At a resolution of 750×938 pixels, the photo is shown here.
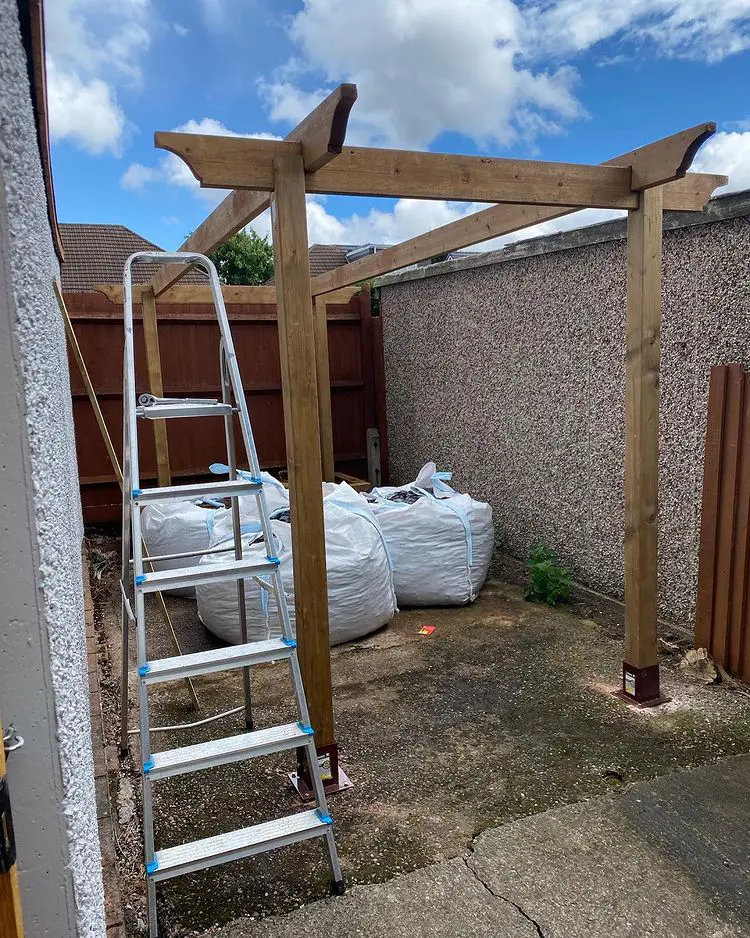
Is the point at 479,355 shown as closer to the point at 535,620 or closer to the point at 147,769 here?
the point at 535,620

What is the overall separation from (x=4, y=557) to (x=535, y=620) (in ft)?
13.2

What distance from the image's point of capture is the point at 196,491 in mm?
2514

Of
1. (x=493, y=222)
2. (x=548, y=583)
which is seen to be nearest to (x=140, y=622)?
(x=493, y=222)

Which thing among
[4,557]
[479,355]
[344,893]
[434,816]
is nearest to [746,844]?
[434,816]

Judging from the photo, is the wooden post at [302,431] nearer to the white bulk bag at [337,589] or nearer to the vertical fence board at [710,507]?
the white bulk bag at [337,589]

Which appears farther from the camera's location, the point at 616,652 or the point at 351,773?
the point at 616,652

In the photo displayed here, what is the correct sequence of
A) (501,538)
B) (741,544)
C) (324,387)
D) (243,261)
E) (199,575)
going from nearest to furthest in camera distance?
(199,575), (741,544), (501,538), (324,387), (243,261)

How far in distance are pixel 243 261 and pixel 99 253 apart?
5.42 meters

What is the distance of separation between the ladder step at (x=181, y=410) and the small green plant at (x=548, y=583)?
2.82 meters

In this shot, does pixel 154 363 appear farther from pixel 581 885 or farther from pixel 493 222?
pixel 581 885

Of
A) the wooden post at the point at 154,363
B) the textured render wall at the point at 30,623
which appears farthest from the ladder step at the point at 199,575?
the wooden post at the point at 154,363

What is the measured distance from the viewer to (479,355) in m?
5.91

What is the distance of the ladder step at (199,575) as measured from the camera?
233 centimetres

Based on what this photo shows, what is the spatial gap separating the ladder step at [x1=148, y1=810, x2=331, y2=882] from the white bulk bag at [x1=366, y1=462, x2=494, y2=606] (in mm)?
2581
